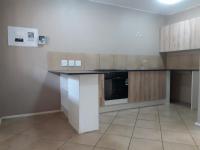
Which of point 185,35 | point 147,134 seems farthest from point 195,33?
point 147,134

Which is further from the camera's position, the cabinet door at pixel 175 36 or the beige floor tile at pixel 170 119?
the cabinet door at pixel 175 36

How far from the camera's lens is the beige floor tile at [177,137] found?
7.26ft

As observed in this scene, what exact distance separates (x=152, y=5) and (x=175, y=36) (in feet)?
3.25

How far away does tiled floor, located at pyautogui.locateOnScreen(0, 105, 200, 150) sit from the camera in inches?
82.7

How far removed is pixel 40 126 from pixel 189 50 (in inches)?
152

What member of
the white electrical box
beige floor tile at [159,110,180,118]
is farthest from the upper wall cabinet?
the white electrical box

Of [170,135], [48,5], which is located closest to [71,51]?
[48,5]

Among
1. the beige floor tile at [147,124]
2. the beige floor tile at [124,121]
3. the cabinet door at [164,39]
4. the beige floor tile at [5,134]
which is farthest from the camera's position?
the cabinet door at [164,39]

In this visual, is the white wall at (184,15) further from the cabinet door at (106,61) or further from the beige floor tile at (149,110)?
the beige floor tile at (149,110)

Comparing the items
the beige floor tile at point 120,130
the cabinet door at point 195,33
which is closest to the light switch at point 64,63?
the beige floor tile at point 120,130

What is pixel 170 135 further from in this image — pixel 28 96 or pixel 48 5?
pixel 48 5

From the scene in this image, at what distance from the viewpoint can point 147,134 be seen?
96.0 inches

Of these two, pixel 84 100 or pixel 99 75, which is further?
pixel 99 75

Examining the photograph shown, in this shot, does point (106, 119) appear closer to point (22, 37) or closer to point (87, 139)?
point (87, 139)
